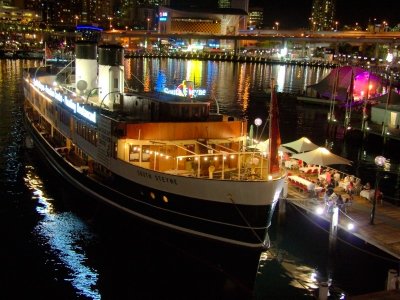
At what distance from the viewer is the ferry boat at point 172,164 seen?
19688 mm

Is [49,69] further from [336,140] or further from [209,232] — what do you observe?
[209,232]

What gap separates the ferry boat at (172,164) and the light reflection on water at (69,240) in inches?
78.6

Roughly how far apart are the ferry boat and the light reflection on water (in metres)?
2.00

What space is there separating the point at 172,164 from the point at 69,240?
657 centimetres

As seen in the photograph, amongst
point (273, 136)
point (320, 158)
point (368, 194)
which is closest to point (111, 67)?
point (320, 158)

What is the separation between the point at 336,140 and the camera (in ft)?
179

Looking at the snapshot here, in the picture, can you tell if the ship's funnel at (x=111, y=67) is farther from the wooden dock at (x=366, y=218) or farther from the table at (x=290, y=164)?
the wooden dock at (x=366, y=218)

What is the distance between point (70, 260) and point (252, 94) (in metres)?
78.6

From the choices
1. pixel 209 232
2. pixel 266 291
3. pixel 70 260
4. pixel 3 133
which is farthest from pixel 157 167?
pixel 3 133

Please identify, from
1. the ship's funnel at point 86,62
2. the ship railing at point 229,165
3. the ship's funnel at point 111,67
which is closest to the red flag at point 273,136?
the ship railing at point 229,165

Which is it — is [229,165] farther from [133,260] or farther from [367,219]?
[367,219]

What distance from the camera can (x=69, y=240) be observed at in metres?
24.0

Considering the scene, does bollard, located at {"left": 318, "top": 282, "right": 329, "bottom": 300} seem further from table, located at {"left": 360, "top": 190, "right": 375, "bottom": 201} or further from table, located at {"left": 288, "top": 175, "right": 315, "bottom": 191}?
table, located at {"left": 360, "top": 190, "right": 375, "bottom": 201}

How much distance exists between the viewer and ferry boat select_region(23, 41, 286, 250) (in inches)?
775
